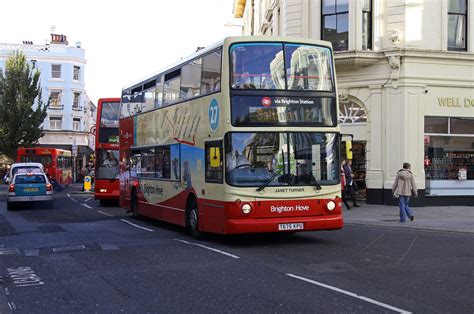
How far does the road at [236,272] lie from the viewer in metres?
6.64

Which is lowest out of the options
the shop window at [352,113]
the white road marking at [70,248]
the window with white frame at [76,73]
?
the white road marking at [70,248]

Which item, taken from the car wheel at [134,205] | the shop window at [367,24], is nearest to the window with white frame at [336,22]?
the shop window at [367,24]

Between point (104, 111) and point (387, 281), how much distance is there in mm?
17510

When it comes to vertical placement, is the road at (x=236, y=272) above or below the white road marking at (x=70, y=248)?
above

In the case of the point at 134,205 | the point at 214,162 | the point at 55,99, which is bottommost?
the point at 134,205

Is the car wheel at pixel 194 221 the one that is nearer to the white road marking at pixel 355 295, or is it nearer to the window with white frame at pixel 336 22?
the white road marking at pixel 355 295

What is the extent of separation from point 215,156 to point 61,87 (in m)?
55.9

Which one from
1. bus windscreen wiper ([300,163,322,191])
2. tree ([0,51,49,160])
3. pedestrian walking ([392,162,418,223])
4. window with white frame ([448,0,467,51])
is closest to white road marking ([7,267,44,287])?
bus windscreen wiper ([300,163,322,191])

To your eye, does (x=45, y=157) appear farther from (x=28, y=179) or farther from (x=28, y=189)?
(x=28, y=189)

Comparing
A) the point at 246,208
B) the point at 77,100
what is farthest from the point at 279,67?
the point at 77,100

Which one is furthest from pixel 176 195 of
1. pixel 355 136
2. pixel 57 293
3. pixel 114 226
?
pixel 355 136

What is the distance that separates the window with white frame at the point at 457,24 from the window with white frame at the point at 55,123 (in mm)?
50818

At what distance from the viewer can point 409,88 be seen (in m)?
20.4

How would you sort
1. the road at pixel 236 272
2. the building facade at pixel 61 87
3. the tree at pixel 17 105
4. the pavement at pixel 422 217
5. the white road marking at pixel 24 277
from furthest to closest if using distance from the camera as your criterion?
the building facade at pixel 61 87 → the tree at pixel 17 105 → the pavement at pixel 422 217 → the white road marking at pixel 24 277 → the road at pixel 236 272
